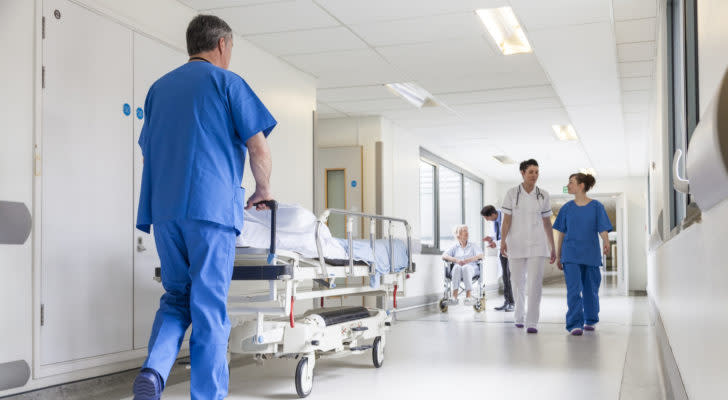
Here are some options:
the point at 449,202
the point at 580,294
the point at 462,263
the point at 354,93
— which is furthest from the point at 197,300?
the point at 449,202

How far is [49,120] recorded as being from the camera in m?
3.44

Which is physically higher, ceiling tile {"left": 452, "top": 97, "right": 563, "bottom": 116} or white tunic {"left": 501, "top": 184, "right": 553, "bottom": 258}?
ceiling tile {"left": 452, "top": 97, "right": 563, "bottom": 116}

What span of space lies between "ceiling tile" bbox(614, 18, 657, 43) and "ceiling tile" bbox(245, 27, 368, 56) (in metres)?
1.99

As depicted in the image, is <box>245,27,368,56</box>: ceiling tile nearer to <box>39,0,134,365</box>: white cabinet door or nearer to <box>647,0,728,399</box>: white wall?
<box>39,0,134,365</box>: white cabinet door

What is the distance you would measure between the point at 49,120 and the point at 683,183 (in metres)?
2.84

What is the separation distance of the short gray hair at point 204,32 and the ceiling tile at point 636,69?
4.70m

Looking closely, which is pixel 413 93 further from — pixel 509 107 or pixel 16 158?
pixel 16 158

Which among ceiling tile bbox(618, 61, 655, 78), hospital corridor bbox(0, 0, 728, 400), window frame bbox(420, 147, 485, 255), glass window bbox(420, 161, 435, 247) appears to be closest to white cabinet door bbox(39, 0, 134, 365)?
hospital corridor bbox(0, 0, 728, 400)

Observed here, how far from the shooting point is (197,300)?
250cm

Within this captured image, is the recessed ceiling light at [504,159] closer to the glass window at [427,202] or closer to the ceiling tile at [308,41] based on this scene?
the glass window at [427,202]

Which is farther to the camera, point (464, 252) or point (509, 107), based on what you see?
point (464, 252)

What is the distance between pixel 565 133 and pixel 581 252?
4666 millimetres

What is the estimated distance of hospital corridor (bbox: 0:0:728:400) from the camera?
254 centimetres

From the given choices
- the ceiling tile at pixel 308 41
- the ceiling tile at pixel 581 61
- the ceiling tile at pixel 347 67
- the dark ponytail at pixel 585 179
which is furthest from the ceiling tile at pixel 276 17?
the dark ponytail at pixel 585 179
